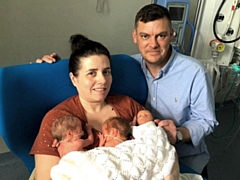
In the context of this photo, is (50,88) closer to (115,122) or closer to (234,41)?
(115,122)

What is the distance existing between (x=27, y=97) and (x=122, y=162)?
0.53 metres

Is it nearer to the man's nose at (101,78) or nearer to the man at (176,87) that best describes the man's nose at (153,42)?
the man at (176,87)

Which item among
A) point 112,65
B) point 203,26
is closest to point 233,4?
point 203,26

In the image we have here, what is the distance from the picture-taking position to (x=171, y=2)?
2145 mm

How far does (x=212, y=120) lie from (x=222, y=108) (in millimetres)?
1896

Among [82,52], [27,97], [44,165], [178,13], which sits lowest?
[44,165]

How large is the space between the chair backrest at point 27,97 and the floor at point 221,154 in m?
1.00

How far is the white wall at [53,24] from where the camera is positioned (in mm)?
1873

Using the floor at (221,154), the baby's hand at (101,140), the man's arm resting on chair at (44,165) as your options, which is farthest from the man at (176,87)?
the floor at (221,154)

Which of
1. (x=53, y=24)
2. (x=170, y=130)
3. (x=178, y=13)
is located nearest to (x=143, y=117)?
(x=170, y=130)

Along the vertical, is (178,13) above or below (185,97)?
above

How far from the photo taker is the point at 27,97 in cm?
129

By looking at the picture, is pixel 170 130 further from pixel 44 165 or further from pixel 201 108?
pixel 44 165

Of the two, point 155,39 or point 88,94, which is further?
point 155,39
